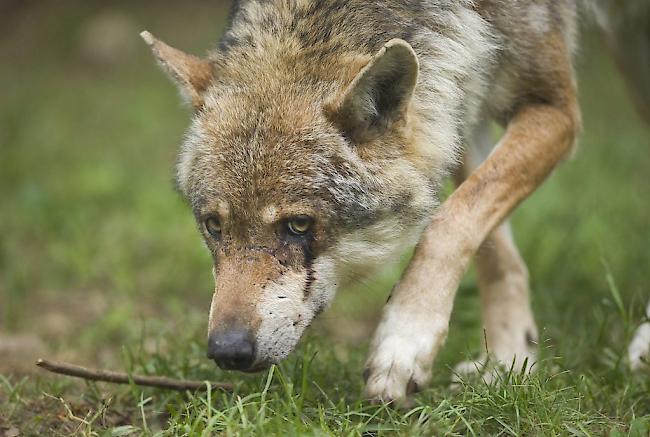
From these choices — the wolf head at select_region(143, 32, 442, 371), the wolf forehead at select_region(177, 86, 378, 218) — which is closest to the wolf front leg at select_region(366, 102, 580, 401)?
the wolf head at select_region(143, 32, 442, 371)

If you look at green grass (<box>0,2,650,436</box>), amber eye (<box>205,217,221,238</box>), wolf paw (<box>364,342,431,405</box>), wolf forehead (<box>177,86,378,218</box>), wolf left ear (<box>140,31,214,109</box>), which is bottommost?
green grass (<box>0,2,650,436</box>)

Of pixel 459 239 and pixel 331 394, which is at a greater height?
pixel 459 239

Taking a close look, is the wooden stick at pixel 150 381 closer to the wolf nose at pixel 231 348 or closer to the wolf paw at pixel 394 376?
the wolf nose at pixel 231 348

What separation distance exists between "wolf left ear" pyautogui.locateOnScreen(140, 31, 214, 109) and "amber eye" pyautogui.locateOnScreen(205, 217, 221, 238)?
1.73 ft

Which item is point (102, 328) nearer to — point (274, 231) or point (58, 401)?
point (58, 401)

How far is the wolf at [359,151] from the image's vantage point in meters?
3.12

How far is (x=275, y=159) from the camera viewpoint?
318 cm

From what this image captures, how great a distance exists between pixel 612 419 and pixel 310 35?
1.88 m

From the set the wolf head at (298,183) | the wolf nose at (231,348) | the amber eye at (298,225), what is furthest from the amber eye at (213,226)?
the wolf nose at (231,348)

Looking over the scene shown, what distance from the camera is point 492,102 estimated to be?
12.9 feet

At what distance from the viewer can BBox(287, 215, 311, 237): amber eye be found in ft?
10.4

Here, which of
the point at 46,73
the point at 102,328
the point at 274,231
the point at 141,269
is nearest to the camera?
the point at 274,231

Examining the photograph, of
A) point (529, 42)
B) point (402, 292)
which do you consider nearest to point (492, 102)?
point (529, 42)

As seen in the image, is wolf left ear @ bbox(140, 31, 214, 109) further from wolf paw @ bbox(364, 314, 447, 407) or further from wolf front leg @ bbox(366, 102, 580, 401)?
wolf paw @ bbox(364, 314, 447, 407)
